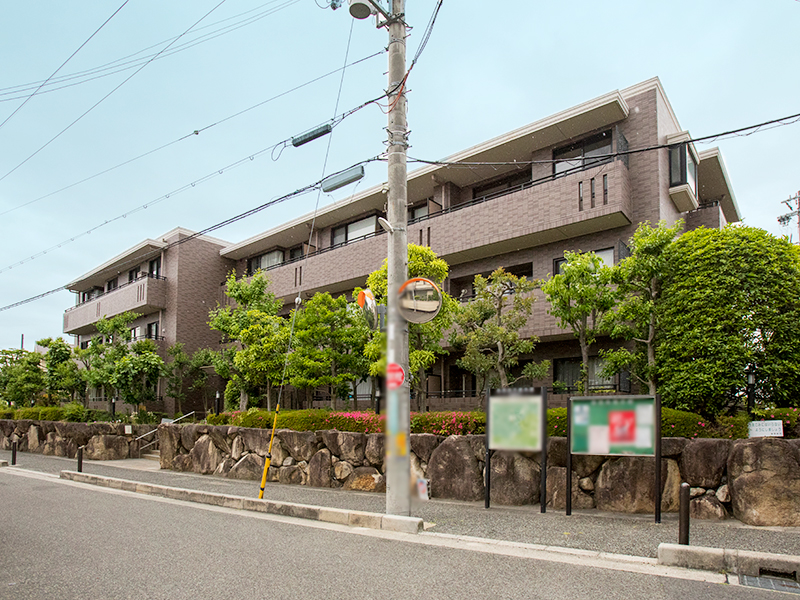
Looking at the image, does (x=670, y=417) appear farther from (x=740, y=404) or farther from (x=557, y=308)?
(x=557, y=308)

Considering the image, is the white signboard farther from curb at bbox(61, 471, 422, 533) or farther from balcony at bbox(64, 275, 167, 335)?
balcony at bbox(64, 275, 167, 335)

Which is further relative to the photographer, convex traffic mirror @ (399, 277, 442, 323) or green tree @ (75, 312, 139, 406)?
green tree @ (75, 312, 139, 406)

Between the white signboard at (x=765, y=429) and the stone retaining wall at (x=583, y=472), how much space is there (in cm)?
48

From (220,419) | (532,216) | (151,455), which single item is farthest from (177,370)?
(532,216)

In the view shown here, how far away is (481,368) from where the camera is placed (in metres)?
16.7

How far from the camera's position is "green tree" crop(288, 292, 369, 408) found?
61.0ft

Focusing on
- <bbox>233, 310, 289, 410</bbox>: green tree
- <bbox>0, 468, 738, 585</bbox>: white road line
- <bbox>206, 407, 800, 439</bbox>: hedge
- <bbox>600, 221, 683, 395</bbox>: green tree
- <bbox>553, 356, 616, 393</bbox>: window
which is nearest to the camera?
<bbox>0, 468, 738, 585</bbox>: white road line

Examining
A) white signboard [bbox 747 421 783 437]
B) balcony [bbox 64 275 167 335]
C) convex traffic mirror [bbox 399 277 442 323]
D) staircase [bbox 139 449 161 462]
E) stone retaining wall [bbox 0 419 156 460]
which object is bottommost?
staircase [bbox 139 449 161 462]

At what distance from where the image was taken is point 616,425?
334 inches

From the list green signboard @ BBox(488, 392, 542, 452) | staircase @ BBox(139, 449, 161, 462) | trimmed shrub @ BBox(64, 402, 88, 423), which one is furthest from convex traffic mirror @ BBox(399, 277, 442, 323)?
trimmed shrub @ BBox(64, 402, 88, 423)

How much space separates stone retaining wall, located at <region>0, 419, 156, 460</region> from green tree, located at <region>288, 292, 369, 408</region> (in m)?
8.73

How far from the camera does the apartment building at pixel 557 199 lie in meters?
17.0

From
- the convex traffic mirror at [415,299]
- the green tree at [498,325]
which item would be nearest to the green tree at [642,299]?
the green tree at [498,325]

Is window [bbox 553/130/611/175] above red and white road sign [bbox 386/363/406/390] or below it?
above
